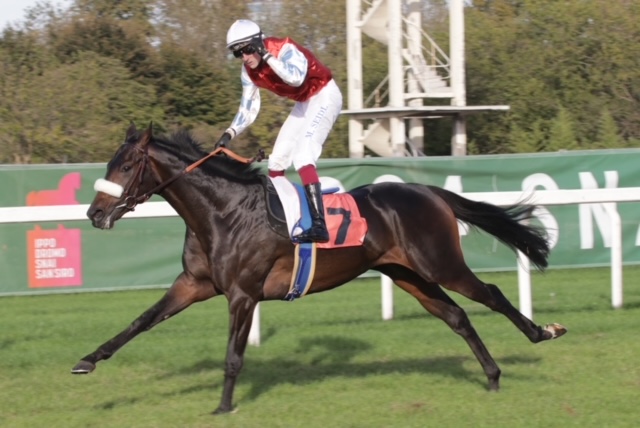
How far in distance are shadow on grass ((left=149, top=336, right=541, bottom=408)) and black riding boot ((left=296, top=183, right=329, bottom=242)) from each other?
995 millimetres

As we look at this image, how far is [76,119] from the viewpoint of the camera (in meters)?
19.8

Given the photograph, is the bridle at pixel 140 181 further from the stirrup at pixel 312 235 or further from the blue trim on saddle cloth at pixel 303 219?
the stirrup at pixel 312 235

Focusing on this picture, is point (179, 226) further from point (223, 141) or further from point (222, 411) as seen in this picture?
point (222, 411)

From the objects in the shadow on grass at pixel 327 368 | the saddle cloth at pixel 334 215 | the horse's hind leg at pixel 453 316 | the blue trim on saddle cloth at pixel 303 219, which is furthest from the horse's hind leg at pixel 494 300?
the blue trim on saddle cloth at pixel 303 219

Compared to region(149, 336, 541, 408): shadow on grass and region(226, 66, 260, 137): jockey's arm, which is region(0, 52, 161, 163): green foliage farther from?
region(226, 66, 260, 137): jockey's arm

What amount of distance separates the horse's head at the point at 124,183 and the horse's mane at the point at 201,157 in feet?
0.47

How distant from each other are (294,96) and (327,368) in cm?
186

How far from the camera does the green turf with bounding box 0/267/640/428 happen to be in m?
5.43

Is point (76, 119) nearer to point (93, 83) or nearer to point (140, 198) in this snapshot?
point (93, 83)

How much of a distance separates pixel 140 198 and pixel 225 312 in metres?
3.55

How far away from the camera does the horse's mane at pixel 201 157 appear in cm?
590

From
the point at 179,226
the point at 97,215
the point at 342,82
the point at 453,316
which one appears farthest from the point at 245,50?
the point at 342,82

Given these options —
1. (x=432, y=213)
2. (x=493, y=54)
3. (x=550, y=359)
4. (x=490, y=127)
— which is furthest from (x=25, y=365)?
(x=493, y=54)

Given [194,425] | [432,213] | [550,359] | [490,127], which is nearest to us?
[194,425]
